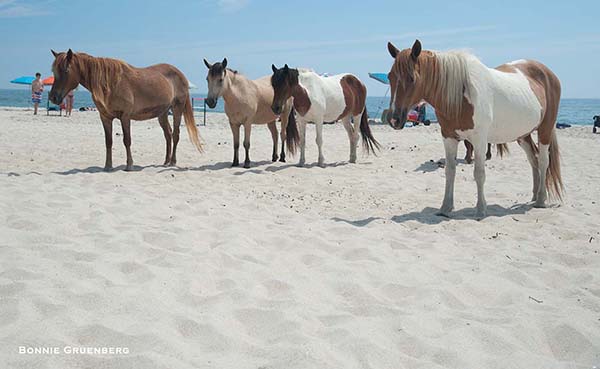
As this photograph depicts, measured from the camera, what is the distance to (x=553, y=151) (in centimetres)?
628

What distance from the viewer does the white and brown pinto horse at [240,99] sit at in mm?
8633

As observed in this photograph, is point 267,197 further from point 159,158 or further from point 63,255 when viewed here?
point 159,158

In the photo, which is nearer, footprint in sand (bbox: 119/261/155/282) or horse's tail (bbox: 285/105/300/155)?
footprint in sand (bbox: 119/261/155/282)

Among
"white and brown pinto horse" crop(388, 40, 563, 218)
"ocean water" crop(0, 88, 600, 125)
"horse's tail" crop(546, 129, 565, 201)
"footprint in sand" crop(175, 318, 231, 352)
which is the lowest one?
"footprint in sand" crop(175, 318, 231, 352)

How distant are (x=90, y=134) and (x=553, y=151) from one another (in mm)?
11291

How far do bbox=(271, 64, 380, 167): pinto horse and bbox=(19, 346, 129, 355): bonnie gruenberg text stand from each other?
6.80 m

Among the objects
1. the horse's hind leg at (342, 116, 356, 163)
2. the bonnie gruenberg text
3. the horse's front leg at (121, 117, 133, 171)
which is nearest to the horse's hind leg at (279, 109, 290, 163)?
the horse's hind leg at (342, 116, 356, 163)

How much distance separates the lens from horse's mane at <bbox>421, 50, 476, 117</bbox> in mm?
5211

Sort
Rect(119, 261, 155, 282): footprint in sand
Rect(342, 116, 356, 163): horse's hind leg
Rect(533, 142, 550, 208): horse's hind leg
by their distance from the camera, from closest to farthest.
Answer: Rect(119, 261, 155, 282): footprint in sand
Rect(533, 142, 550, 208): horse's hind leg
Rect(342, 116, 356, 163): horse's hind leg

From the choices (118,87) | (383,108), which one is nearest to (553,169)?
(118,87)

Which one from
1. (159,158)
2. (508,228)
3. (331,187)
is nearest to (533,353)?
(508,228)

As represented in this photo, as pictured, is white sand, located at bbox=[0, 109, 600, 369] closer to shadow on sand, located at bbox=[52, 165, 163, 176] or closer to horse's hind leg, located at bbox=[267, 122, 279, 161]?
shadow on sand, located at bbox=[52, 165, 163, 176]

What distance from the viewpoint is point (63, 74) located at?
7.63 m

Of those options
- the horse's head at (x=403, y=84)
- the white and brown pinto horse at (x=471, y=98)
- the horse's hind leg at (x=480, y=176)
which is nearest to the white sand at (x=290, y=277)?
the horse's hind leg at (x=480, y=176)
